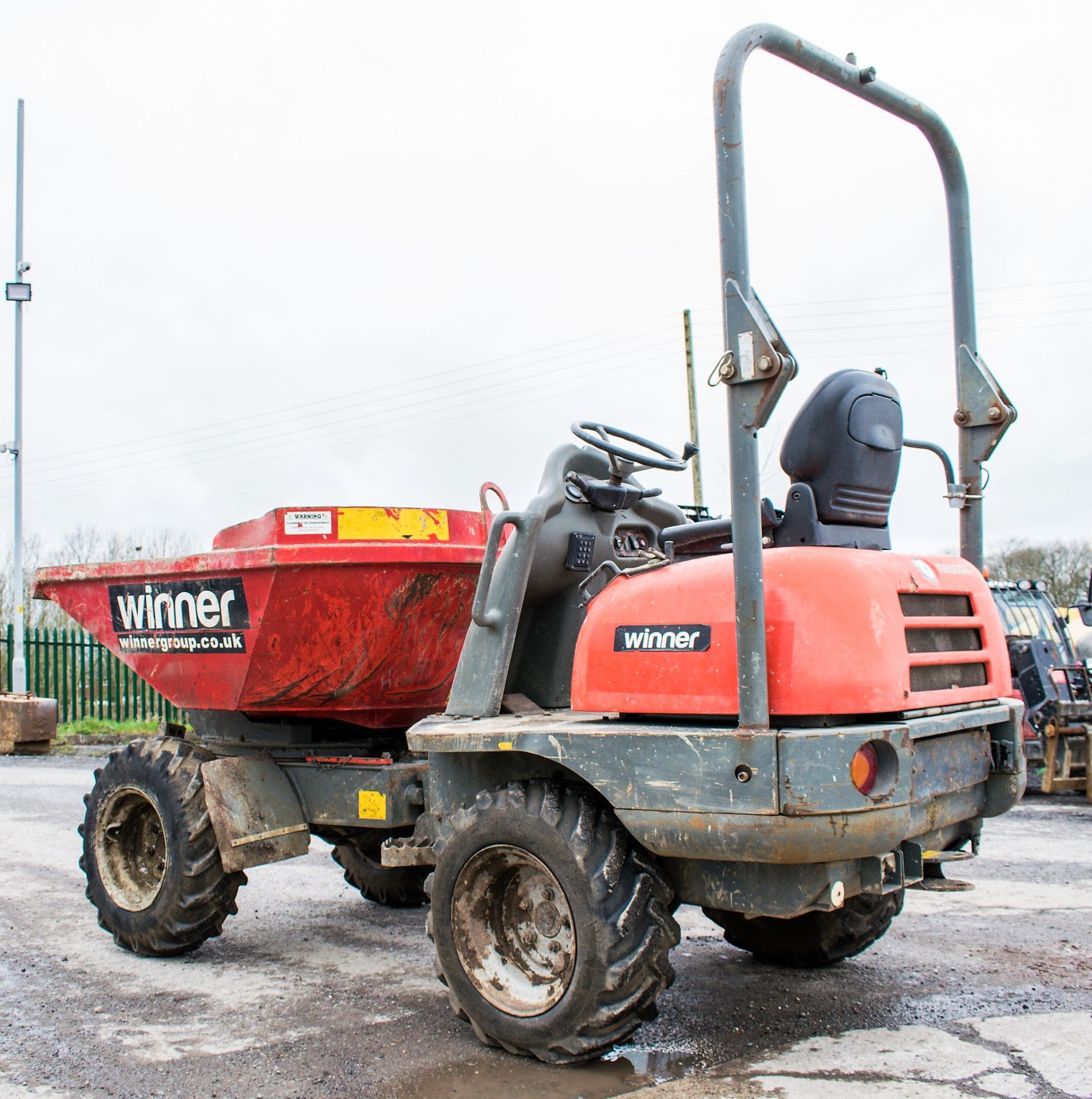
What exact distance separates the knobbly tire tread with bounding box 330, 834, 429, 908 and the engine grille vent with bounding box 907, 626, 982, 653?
311 centimetres

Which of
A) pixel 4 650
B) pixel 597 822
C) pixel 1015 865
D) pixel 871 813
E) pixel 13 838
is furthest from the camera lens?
pixel 4 650

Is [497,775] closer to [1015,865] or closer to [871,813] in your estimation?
[871,813]

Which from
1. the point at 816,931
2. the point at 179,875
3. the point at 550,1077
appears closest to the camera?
the point at 550,1077

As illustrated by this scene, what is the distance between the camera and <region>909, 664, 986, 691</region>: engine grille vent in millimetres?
3662

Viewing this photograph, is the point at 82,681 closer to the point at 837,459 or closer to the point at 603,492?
the point at 603,492

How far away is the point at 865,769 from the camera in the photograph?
3.34 meters

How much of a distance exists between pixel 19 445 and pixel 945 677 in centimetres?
1567

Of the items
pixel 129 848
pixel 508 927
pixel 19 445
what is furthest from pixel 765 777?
pixel 19 445

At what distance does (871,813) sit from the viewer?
333 centimetres

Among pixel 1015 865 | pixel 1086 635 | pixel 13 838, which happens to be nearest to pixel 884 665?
pixel 1015 865

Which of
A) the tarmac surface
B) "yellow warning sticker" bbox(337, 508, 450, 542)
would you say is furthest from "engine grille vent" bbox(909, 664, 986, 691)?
"yellow warning sticker" bbox(337, 508, 450, 542)

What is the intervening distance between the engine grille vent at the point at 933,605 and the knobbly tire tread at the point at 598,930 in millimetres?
1115

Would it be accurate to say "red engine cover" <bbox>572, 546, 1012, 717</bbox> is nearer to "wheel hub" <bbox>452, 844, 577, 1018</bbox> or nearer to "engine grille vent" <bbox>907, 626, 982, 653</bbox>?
"engine grille vent" <bbox>907, 626, 982, 653</bbox>

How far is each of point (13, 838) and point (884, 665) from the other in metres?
6.75
